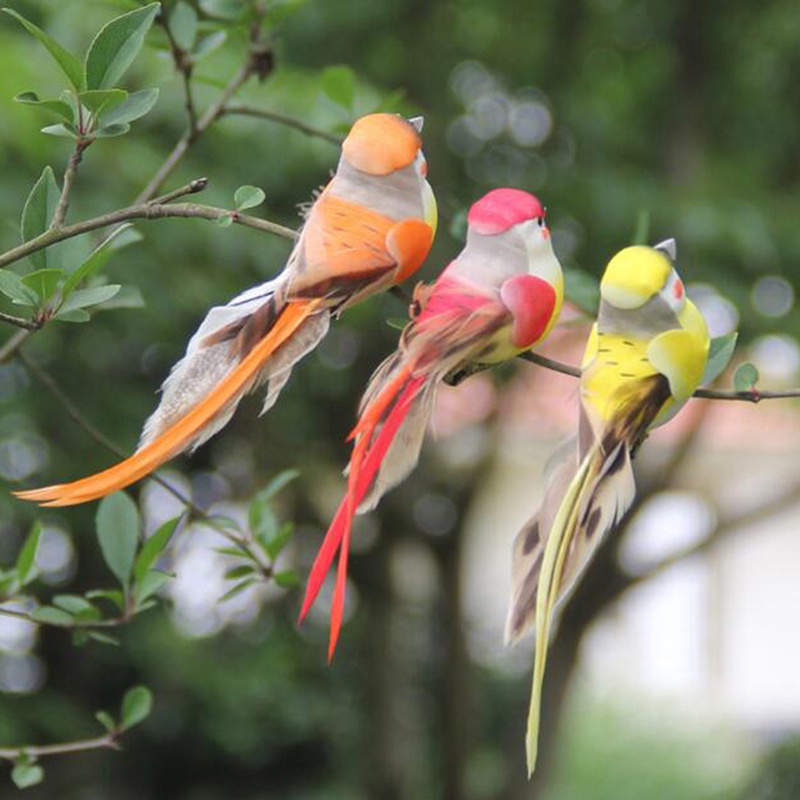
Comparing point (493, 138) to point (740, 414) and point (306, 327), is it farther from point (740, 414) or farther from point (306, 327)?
point (740, 414)

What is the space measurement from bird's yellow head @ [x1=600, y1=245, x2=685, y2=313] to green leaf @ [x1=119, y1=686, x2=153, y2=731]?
518mm

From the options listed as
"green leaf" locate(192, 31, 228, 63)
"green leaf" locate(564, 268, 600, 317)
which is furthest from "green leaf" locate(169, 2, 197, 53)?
"green leaf" locate(564, 268, 600, 317)

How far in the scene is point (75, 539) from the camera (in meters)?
3.29

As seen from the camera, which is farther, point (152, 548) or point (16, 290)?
point (152, 548)

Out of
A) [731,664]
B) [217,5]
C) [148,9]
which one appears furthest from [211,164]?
[731,664]

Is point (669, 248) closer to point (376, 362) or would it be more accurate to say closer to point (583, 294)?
point (583, 294)

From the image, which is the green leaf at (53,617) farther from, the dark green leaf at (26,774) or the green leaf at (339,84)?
the green leaf at (339,84)

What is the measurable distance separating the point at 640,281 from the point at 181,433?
0.19m

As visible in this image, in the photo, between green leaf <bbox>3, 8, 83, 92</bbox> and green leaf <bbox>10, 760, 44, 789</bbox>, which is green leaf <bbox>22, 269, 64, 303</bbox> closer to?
green leaf <bbox>3, 8, 83, 92</bbox>

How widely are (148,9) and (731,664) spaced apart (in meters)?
9.88

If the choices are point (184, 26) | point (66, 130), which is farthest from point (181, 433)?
point (184, 26)

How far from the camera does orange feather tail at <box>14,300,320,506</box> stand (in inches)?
19.8

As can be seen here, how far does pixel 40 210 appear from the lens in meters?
0.63

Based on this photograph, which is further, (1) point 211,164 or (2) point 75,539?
(2) point 75,539
